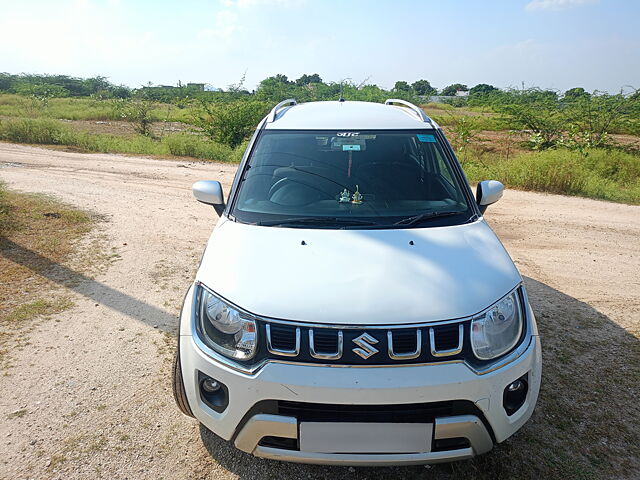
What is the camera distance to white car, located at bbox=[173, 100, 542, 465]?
186 centimetres

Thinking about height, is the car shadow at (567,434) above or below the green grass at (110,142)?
below

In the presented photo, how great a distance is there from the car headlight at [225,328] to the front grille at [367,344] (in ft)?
0.32

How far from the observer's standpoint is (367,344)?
6.19 feet

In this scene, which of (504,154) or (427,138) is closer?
(427,138)

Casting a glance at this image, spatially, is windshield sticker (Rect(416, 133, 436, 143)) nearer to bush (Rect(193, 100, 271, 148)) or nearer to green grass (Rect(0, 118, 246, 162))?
green grass (Rect(0, 118, 246, 162))

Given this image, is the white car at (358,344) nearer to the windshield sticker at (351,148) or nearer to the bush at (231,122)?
the windshield sticker at (351,148)

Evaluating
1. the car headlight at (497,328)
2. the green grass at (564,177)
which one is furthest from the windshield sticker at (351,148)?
the green grass at (564,177)

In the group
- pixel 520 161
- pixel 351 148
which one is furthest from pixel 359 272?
pixel 520 161

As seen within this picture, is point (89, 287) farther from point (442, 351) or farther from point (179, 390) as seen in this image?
point (442, 351)

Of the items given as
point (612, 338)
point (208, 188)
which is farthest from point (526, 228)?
point (208, 188)

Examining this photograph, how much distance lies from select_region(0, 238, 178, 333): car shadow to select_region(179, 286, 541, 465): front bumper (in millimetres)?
1944

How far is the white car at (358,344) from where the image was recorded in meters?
1.86

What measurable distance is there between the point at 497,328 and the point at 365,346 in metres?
0.61

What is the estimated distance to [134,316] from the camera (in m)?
3.92
